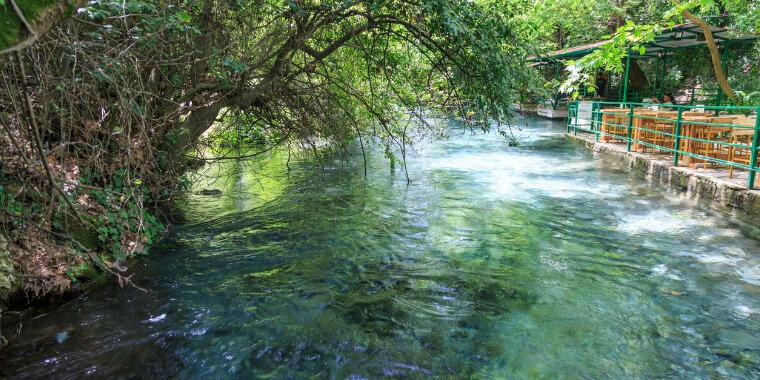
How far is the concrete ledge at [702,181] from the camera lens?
8012 millimetres

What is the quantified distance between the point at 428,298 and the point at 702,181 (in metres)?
6.47

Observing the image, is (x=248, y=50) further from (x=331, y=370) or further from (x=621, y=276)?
(x=621, y=276)

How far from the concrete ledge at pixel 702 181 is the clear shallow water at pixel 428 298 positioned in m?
0.39

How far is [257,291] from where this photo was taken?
233 inches

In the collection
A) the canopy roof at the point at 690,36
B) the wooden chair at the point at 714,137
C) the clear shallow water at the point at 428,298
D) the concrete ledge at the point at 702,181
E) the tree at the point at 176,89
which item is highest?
the canopy roof at the point at 690,36

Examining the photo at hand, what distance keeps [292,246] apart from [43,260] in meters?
3.08

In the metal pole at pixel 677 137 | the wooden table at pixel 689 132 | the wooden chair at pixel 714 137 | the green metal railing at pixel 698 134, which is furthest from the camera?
the metal pole at pixel 677 137

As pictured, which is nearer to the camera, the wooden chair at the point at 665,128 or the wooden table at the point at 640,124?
the wooden chair at the point at 665,128

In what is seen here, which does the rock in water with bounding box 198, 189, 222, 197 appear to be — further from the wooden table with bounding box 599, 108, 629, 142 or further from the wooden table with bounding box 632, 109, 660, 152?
the wooden table with bounding box 599, 108, 629, 142

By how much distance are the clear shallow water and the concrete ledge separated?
0.39m

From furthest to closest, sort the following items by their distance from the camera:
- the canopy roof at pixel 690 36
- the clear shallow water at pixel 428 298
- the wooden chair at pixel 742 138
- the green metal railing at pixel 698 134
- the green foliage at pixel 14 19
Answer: the canopy roof at pixel 690 36, the green metal railing at pixel 698 134, the wooden chair at pixel 742 138, the clear shallow water at pixel 428 298, the green foliage at pixel 14 19

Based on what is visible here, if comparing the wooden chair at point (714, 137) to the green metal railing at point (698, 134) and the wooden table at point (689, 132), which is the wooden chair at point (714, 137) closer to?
the green metal railing at point (698, 134)

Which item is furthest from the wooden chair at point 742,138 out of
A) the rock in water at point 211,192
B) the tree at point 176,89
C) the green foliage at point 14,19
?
the rock in water at point 211,192

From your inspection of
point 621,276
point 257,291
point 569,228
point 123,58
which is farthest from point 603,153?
point 123,58
